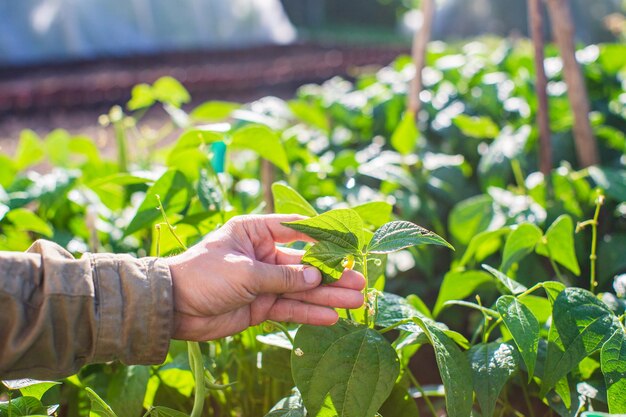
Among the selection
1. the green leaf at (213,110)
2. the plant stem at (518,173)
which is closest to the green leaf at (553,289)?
the plant stem at (518,173)

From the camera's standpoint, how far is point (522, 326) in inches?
35.1

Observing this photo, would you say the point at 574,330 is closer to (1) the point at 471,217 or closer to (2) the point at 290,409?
(2) the point at 290,409

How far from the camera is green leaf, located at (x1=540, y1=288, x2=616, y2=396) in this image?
2.93ft

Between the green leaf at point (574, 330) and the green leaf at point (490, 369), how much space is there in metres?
0.05

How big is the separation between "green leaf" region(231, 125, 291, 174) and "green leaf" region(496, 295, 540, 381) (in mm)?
526

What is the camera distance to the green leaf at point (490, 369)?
0.89 meters

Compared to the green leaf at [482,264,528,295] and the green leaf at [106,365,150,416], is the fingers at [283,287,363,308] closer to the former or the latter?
the green leaf at [482,264,528,295]

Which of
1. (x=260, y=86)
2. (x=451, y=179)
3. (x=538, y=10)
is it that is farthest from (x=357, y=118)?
(x=260, y=86)

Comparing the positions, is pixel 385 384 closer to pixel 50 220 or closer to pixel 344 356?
pixel 344 356

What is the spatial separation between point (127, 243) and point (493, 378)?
0.84 m

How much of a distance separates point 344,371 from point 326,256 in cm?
14

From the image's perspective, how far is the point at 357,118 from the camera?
82.6 inches

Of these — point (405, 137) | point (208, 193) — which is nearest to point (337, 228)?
point (208, 193)

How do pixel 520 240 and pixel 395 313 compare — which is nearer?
pixel 395 313
